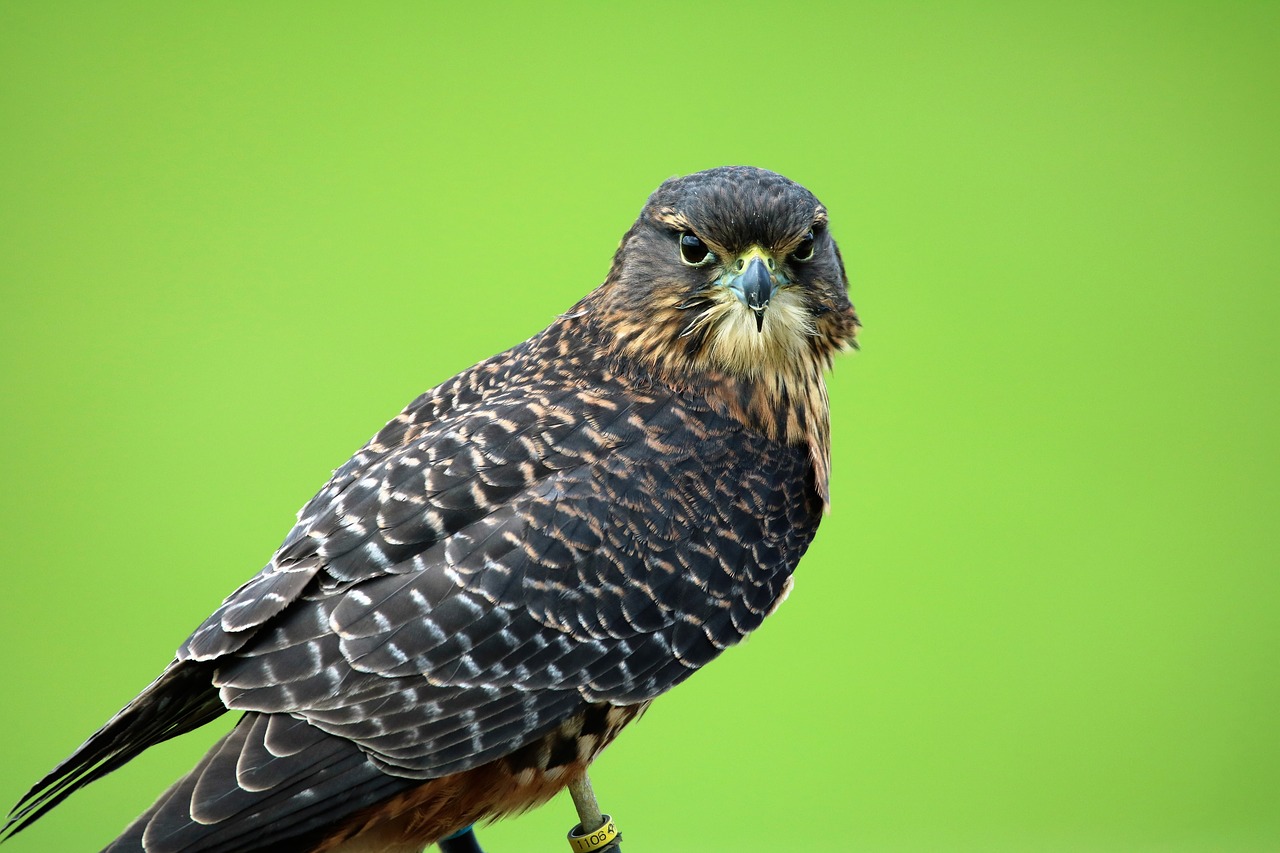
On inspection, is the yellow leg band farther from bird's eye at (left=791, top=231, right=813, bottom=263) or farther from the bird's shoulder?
bird's eye at (left=791, top=231, right=813, bottom=263)

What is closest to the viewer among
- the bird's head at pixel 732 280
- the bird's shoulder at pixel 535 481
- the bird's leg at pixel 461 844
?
the bird's shoulder at pixel 535 481

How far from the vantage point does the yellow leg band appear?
2074mm

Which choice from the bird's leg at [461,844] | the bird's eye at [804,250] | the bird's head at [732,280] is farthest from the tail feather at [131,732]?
the bird's eye at [804,250]

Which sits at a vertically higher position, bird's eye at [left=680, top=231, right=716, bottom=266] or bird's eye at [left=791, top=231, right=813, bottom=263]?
bird's eye at [left=680, top=231, right=716, bottom=266]

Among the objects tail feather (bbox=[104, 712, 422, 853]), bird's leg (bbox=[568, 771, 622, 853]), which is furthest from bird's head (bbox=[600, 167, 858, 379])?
tail feather (bbox=[104, 712, 422, 853])

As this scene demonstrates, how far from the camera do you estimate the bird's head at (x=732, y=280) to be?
2.09 m

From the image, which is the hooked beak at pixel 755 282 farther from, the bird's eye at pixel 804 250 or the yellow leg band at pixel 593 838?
the yellow leg band at pixel 593 838

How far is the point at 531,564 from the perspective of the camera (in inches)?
78.7

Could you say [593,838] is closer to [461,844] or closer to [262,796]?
[461,844]

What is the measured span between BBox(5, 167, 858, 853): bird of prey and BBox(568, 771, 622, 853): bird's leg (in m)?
0.07

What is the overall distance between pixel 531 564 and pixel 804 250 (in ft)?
2.33

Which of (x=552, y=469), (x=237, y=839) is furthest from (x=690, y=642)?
(x=237, y=839)

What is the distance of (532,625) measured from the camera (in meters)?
1.98

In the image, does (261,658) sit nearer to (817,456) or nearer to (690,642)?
(690,642)
